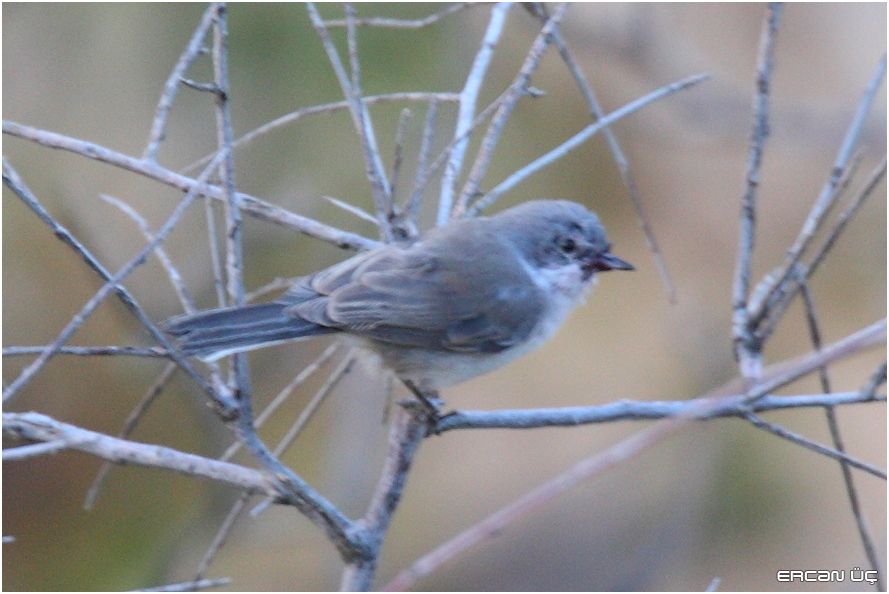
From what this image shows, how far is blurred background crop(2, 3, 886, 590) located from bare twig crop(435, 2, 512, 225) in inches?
53.2

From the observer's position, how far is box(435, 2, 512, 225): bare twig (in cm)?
303

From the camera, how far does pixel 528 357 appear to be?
16.8 ft

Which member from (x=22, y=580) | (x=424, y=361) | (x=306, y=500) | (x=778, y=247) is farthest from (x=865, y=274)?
(x=22, y=580)

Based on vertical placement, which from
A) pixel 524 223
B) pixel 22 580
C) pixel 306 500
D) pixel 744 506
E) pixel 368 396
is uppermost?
pixel 524 223

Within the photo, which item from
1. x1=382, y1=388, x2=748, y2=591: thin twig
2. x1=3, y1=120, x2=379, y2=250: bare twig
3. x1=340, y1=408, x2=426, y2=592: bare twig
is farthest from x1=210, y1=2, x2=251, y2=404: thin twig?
x1=382, y1=388, x2=748, y2=591: thin twig

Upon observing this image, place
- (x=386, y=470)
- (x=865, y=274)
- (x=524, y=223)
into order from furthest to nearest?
(x=865, y=274)
(x=524, y=223)
(x=386, y=470)

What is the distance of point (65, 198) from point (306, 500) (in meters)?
2.67

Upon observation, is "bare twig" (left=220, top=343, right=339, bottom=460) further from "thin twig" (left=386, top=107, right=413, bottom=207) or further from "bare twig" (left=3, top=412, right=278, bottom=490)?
"thin twig" (left=386, top=107, right=413, bottom=207)

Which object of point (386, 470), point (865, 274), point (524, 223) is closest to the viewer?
point (386, 470)

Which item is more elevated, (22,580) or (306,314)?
(306,314)

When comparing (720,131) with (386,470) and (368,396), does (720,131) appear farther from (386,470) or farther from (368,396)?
(386,470)

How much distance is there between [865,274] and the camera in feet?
16.1

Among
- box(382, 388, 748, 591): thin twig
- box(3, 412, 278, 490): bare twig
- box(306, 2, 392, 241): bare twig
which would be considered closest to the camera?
box(382, 388, 748, 591): thin twig

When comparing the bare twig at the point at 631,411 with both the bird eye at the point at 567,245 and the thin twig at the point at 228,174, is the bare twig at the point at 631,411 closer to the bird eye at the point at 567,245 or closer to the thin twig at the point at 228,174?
the thin twig at the point at 228,174
